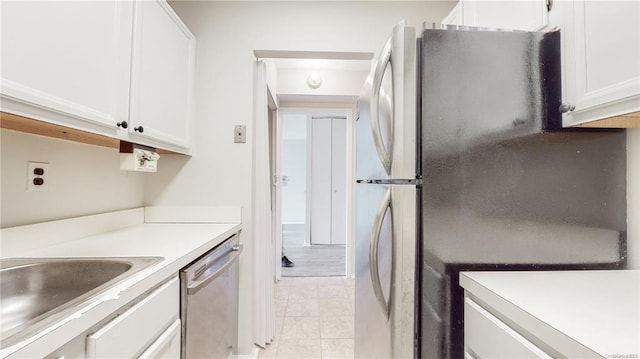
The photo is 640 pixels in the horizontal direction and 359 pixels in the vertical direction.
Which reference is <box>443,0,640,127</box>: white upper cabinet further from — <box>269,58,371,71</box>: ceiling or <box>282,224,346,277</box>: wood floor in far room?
<box>282,224,346,277</box>: wood floor in far room

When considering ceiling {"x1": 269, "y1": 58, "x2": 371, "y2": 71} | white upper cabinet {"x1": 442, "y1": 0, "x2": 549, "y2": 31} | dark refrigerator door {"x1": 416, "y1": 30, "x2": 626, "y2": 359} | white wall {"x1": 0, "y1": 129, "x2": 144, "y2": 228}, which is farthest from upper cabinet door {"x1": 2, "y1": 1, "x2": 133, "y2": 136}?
ceiling {"x1": 269, "y1": 58, "x2": 371, "y2": 71}

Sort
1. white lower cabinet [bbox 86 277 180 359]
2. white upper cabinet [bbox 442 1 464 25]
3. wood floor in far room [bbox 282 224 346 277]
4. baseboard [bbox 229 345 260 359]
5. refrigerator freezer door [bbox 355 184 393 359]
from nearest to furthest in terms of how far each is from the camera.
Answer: white lower cabinet [bbox 86 277 180 359], refrigerator freezer door [bbox 355 184 393 359], white upper cabinet [bbox 442 1 464 25], baseboard [bbox 229 345 260 359], wood floor in far room [bbox 282 224 346 277]

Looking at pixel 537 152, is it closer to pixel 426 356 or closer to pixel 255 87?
pixel 426 356

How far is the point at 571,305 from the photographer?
67cm

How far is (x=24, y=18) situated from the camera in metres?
0.75

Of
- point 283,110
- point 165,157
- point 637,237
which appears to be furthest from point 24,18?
point 283,110

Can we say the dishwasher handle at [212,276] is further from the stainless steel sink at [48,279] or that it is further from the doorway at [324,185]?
the doorway at [324,185]

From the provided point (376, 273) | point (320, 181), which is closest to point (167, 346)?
point (376, 273)

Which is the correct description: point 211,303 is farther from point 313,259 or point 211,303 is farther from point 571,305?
point 313,259

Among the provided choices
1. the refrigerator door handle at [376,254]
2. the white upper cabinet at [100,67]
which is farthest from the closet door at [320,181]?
the refrigerator door handle at [376,254]

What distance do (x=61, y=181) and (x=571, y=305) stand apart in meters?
1.83

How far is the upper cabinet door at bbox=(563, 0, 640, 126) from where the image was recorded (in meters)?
0.74

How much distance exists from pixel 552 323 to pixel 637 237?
710 mm

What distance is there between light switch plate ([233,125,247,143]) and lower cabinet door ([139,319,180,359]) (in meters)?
1.12
